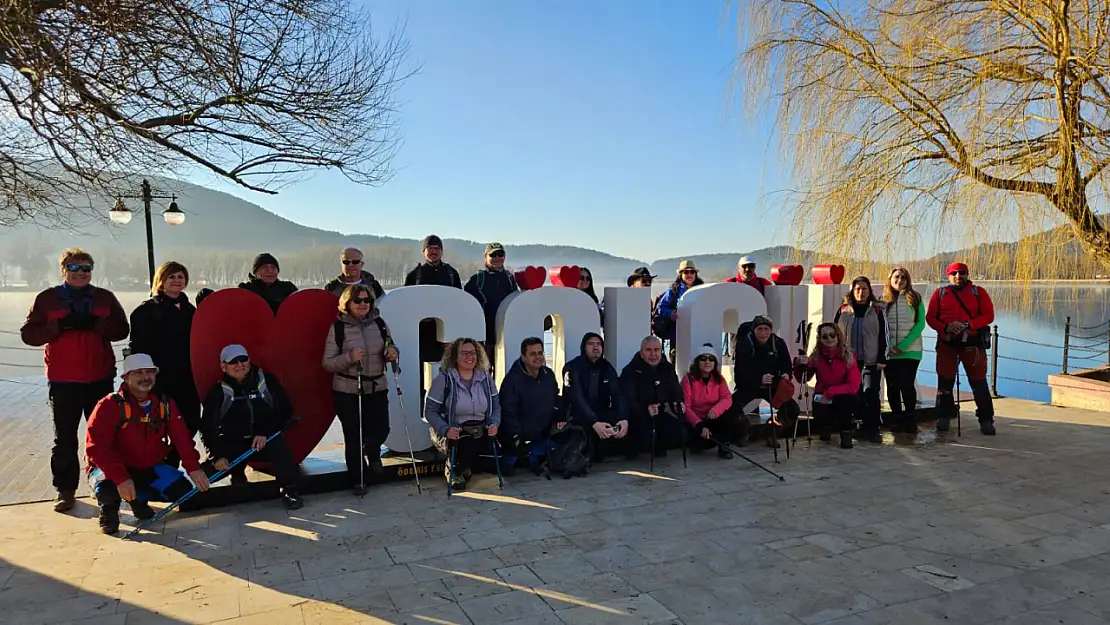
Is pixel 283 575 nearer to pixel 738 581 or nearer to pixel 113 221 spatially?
pixel 738 581

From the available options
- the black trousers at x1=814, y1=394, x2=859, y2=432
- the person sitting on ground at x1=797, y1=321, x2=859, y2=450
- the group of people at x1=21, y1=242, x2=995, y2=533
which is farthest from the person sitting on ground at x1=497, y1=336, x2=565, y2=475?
the black trousers at x1=814, y1=394, x2=859, y2=432

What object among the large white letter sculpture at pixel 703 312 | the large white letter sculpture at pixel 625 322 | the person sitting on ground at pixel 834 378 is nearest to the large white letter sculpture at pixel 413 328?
the large white letter sculpture at pixel 625 322

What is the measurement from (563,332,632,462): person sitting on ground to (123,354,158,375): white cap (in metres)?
3.36

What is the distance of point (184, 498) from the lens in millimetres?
4730

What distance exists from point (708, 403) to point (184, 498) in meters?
4.61

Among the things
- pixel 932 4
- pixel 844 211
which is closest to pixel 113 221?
pixel 844 211

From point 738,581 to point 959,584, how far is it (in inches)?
48.8

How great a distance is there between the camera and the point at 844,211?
27.3ft

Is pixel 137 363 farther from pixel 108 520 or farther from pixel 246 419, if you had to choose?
pixel 108 520

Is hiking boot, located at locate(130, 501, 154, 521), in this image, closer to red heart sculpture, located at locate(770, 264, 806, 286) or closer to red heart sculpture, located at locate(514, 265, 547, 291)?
red heart sculpture, located at locate(514, 265, 547, 291)

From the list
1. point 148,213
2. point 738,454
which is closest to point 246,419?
point 738,454

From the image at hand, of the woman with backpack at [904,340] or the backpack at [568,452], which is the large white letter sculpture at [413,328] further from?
the woman with backpack at [904,340]

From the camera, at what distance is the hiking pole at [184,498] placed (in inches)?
182

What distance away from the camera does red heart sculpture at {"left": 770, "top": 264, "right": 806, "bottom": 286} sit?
821 centimetres
